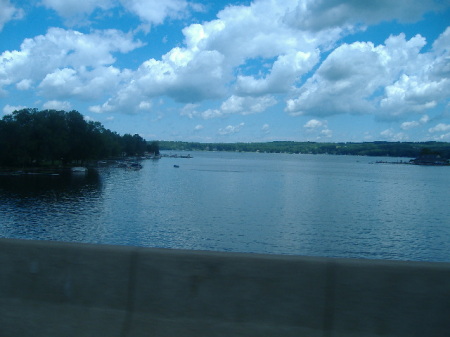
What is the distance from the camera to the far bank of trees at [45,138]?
104 metres

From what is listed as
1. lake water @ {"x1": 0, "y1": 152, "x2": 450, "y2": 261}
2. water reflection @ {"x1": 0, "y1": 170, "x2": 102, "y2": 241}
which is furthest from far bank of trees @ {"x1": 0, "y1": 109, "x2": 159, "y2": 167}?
lake water @ {"x1": 0, "y1": 152, "x2": 450, "y2": 261}

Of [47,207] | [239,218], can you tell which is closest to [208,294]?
[239,218]

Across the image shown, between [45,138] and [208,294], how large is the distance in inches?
4508

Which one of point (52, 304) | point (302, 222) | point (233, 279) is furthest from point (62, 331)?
point (302, 222)

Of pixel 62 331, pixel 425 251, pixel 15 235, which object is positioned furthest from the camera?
pixel 15 235

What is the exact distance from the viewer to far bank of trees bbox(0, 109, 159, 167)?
341ft

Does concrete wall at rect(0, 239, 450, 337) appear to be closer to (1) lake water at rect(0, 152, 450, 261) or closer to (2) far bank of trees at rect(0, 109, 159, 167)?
(1) lake water at rect(0, 152, 450, 261)

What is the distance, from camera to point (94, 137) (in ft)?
435

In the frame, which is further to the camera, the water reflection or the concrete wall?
the water reflection

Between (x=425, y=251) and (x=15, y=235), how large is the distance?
40.9 m

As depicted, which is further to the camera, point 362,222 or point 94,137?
point 94,137

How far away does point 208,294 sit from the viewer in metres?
5.21

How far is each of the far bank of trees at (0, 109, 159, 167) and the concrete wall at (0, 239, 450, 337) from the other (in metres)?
109

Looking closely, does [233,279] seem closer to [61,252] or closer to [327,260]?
[327,260]
